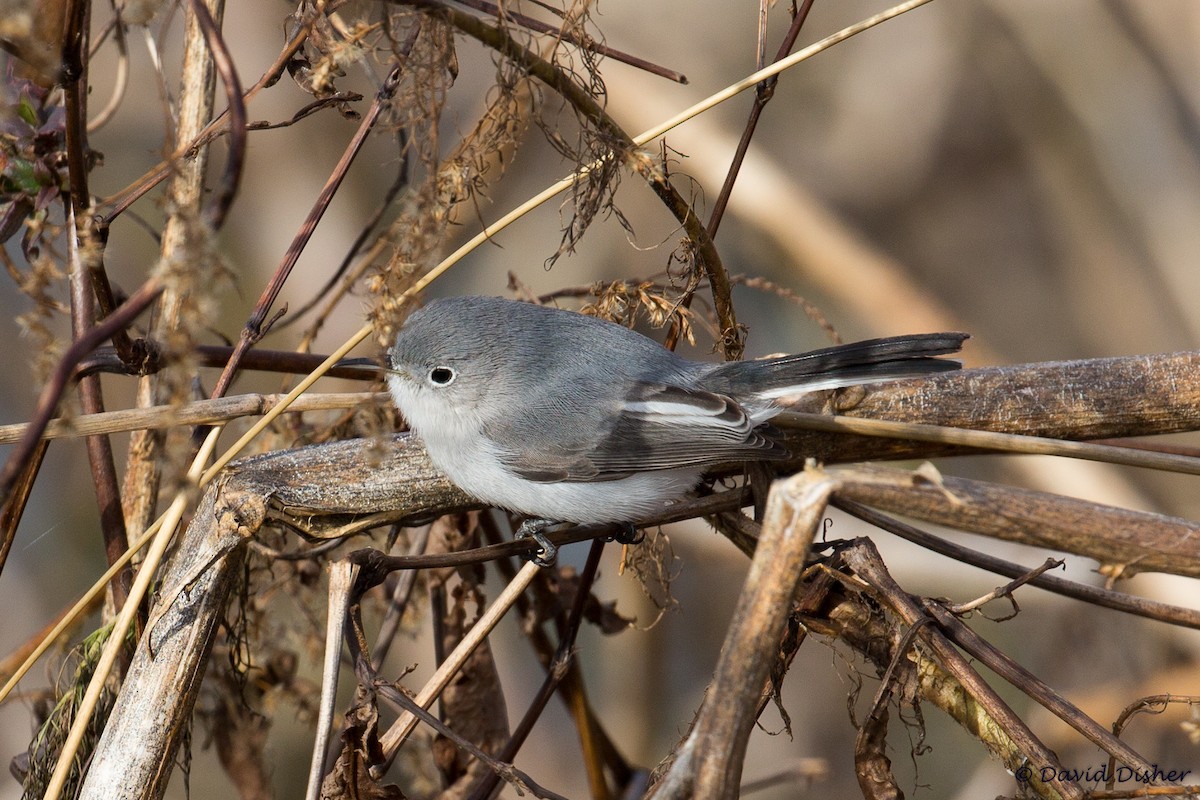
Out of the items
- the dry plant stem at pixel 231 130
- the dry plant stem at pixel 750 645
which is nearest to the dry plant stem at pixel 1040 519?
the dry plant stem at pixel 750 645

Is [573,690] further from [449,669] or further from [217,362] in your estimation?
[217,362]

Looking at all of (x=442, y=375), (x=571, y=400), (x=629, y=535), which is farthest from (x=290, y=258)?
(x=629, y=535)

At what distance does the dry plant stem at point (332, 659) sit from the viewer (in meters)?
1.47

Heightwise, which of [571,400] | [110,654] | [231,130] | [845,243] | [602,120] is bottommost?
[110,654]

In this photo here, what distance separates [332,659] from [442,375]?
37.8 inches

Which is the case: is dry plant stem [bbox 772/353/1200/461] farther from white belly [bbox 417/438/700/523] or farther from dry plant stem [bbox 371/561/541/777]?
dry plant stem [bbox 371/561/541/777]

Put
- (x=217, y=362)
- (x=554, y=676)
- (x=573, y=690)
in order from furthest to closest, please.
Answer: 1. (x=573, y=690)
2. (x=554, y=676)
3. (x=217, y=362)

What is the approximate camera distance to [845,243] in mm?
3541

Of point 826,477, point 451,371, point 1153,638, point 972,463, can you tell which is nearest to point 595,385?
point 451,371

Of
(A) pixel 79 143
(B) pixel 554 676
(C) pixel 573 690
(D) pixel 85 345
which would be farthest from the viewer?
(C) pixel 573 690

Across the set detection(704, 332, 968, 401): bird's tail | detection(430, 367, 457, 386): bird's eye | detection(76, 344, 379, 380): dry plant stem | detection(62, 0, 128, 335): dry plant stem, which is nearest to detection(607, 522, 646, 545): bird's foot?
detection(704, 332, 968, 401): bird's tail

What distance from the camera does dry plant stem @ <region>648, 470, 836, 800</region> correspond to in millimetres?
1182

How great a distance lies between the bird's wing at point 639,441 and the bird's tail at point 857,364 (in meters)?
0.12

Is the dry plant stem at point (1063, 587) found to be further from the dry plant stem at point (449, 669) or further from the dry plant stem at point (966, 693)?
the dry plant stem at point (449, 669)
